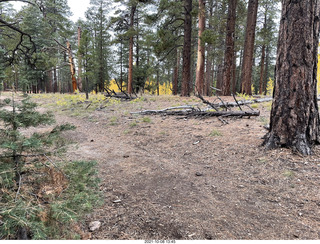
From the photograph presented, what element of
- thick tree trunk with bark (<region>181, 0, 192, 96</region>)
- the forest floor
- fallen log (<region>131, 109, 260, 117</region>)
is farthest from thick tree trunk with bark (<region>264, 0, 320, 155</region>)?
thick tree trunk with bark (<region>181, 0, 192, 96</region>)

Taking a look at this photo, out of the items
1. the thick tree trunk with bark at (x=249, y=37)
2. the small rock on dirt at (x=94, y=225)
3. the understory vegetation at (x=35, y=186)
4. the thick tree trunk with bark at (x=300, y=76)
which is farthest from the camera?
the thick tree trunk with bark at (x=249, y=37)

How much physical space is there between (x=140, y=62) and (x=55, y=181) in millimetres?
22731

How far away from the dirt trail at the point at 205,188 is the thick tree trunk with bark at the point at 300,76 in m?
0.35

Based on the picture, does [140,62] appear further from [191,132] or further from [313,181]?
[313,181]

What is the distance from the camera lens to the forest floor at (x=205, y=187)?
6.17 ft

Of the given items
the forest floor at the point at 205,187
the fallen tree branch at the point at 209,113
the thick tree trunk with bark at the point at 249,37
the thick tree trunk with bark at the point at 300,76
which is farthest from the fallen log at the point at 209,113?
the thick tree trunk with bark at the point at 249,37

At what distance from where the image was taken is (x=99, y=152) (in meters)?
4.33

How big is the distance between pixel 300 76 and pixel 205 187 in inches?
102

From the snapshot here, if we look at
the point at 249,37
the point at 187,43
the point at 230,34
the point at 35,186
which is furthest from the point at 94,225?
the point at 249,37

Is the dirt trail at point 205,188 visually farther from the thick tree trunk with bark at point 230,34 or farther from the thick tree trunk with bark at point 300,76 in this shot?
the thick tree trunk with bark at point 230,34

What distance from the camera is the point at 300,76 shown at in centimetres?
327

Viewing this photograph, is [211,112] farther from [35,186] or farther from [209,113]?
[35,186]

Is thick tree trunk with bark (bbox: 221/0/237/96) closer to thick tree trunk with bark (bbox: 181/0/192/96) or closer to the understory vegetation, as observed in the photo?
thick tree trunk with bark (bbox: 181/0/192/96)

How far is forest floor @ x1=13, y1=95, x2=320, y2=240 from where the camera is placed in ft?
6.17
